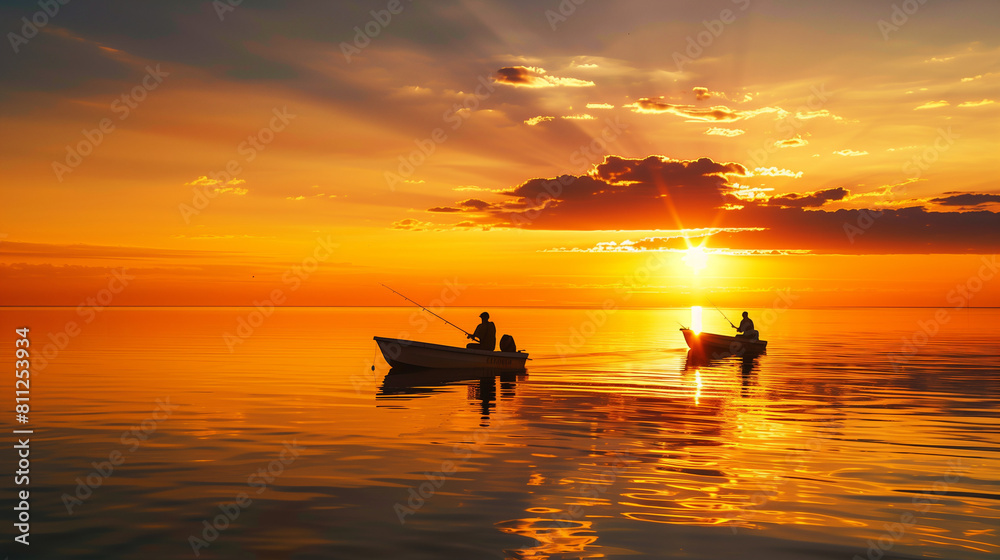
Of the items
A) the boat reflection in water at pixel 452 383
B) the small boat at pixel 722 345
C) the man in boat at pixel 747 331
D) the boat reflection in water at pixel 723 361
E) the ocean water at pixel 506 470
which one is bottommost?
the ocean water at pixel 506 470

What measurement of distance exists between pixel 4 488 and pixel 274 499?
4.86m

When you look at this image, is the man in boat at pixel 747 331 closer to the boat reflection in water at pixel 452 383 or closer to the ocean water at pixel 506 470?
the ocean water at pixel 506 470

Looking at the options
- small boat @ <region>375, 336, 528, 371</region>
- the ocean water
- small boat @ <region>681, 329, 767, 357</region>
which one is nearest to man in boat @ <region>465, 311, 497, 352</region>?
small boat @ <region>375, 336, 528, 371</region>

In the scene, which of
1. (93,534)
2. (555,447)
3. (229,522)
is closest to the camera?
(93,534)

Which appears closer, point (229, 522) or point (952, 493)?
point (229, 522)

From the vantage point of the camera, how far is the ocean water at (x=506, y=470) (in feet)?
31.9

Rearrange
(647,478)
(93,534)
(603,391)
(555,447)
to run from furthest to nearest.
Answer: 1. (603,391)
2. (555,447)
3. (647,478)
4. (93,534)

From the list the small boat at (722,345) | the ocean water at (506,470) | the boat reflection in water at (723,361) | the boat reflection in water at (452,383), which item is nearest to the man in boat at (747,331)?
the small boat at (722,345)

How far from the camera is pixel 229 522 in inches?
414

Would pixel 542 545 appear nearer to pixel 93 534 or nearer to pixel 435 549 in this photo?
pixel 435 549

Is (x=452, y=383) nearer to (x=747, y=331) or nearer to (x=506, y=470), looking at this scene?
(x=506, y=470)

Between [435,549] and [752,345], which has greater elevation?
[752,345]

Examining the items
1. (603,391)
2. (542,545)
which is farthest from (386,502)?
(603,391)

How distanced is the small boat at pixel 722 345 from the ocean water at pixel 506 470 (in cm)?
1635
